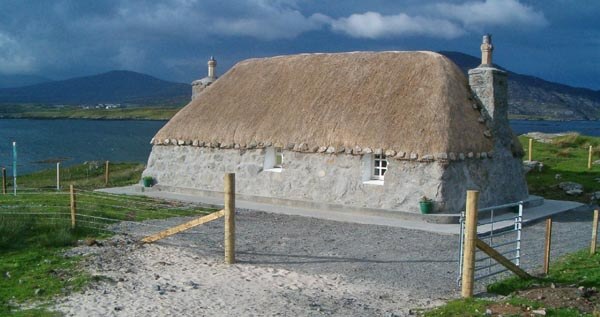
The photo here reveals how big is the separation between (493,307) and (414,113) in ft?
33.2

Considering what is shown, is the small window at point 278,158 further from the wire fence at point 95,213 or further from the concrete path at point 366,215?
the wire fence at point 95,213

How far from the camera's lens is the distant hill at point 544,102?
175 meters

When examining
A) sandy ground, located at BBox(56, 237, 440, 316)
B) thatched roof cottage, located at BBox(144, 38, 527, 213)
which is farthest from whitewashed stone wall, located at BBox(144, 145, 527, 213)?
sandy ground, located at BBox(56, 237, 440, 316)

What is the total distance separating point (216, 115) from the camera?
22594 mm

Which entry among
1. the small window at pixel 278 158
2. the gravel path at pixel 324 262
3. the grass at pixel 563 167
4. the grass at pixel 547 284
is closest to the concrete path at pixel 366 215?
the gravel path at pixel 324 262

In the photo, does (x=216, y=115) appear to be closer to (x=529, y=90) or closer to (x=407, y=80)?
(x=407, y=80)

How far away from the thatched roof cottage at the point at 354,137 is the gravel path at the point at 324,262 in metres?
2.04

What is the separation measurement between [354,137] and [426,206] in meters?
3.25

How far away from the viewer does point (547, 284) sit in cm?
1048

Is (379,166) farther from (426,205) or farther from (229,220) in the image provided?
(229,220)

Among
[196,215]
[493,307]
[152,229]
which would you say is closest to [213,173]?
[196,215]

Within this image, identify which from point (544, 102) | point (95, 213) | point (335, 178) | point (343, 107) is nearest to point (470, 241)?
point (335, 178)

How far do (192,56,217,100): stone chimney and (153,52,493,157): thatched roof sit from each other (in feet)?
5.68

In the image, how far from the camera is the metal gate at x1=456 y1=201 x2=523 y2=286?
36.4 feet
